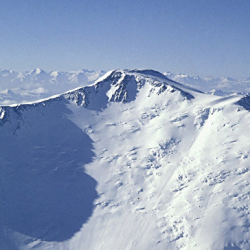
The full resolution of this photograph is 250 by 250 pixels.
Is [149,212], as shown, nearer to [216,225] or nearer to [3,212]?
[216,225]

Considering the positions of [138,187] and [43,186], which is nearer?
[138,187]

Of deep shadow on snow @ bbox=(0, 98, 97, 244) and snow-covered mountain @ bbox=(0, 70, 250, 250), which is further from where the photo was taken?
deep shadow on snow @ bbox=(0, 98, 97, 244)

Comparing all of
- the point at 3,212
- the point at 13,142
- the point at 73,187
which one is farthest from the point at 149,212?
the point at 13,142

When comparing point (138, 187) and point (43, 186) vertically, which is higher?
point (138, 187)

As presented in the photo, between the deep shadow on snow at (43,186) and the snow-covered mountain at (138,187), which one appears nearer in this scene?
the snow-covered mountain at (138,187)
